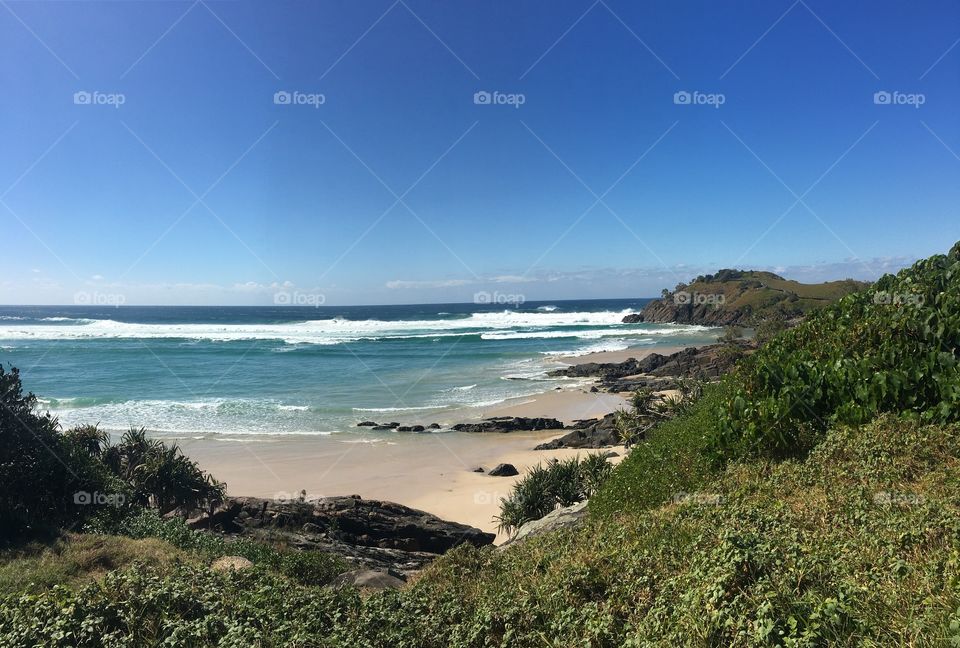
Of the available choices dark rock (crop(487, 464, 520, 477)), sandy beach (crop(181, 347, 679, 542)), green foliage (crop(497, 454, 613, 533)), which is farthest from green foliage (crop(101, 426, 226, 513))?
dark rock (crop(487, 464, 520, 477))

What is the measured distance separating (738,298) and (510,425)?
7448 centimetres

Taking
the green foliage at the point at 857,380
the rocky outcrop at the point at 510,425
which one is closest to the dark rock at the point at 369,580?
the green foliage at the point at 857,380

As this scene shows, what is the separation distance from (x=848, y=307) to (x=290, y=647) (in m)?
10.5

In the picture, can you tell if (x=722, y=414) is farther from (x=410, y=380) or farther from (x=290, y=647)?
(x=410, y=380)

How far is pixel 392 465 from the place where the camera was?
1889 cm

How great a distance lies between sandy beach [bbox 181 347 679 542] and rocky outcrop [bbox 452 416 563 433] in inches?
20.7

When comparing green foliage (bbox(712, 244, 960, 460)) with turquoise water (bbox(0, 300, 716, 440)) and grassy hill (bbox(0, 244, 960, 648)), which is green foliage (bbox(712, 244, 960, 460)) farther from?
turquoise water (bbox(0, 300, 716, 440))

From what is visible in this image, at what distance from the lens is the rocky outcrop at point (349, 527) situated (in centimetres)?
1184

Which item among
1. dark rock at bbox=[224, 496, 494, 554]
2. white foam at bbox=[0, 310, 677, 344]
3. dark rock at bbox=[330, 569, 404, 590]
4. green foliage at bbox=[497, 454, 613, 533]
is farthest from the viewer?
white foam at bbox=[0, 310, 677, 344]

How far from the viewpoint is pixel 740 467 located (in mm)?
7184

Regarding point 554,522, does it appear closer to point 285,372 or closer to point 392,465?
point 392,465

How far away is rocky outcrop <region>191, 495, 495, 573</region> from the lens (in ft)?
38.8

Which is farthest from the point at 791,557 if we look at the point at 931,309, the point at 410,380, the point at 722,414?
the point at 410,380

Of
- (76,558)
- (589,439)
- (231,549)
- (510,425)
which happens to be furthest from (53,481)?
(510,425)
